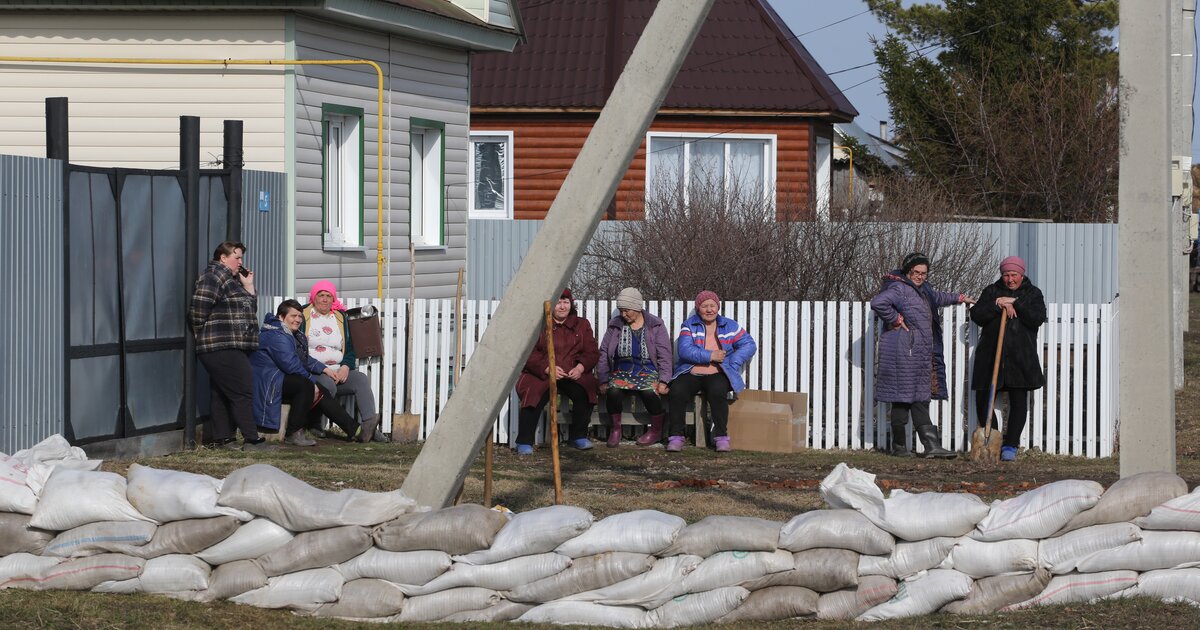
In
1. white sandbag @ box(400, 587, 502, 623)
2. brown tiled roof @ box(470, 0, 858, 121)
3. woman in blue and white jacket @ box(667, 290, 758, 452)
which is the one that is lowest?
white sandbag @ box(400, 587, 502, 623)

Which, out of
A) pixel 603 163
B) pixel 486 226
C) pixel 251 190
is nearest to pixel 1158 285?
pixel 603 163

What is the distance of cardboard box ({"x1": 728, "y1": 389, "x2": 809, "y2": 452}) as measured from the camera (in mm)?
13438

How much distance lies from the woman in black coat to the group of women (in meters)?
5.25

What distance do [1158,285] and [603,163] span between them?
279cm

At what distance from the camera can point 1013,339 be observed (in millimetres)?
12969

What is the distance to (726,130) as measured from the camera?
2575cm

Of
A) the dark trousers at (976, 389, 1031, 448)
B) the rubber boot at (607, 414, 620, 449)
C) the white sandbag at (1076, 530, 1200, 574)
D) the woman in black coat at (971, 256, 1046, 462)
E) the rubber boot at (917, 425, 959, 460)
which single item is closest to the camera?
the white sandbag at (1076, 530, 1200, 574)

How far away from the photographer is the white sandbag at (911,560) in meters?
6.87

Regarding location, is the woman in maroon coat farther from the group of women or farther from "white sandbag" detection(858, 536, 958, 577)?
"white sandbag" detection(858, 536, 958, 577)

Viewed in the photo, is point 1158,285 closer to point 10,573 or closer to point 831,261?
point 10,573

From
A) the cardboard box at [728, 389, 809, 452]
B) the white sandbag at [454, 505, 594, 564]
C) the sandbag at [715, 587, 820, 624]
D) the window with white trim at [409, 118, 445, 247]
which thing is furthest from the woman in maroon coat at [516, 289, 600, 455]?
the sandbag at [715, 587, 820, 624]

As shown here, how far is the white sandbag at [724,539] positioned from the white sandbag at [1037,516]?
0.91m

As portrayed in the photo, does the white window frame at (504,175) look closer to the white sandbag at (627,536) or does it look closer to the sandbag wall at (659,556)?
the sandbag wall at (659,556)

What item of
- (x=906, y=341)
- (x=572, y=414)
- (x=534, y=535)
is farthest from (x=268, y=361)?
(x=534, y=535)
